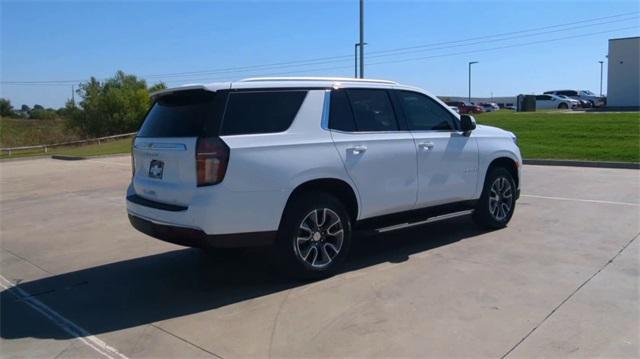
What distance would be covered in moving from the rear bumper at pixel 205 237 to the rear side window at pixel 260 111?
2.93 ft

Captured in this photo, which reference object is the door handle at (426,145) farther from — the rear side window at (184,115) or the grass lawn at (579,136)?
the grass lawn at (579,136)

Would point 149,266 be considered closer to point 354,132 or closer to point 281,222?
point 281,222

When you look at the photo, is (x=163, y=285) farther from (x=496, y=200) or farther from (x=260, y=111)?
A: (x=496, y=200)

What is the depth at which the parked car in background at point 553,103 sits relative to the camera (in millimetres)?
46309

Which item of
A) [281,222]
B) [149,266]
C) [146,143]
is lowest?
[149,266]

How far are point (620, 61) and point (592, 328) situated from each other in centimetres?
4982

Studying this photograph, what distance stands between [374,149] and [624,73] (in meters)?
48.7

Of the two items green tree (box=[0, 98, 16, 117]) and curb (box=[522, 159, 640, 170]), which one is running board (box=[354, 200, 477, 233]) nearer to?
curb (box=[522, 159, 640, 170])

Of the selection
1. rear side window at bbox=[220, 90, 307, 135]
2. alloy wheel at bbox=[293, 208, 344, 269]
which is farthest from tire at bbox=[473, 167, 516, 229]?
rear side window at bbox=[220, 90, 307, 135]

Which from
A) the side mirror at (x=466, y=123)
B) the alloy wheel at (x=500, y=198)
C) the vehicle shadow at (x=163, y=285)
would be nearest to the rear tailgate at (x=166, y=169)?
the vehicle shadow at (x=163, y=285)

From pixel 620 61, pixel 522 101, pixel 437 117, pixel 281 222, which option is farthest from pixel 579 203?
pixel 620 61

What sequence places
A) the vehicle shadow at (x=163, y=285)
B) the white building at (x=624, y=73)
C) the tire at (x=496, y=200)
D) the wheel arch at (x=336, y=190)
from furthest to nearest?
the white building at (x=624, y=73), the tire at (x=496, y=200), the wheel arch at (x=336, y=190), the vehicle shadow at (x=163, y=285)

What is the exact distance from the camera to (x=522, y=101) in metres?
40.9

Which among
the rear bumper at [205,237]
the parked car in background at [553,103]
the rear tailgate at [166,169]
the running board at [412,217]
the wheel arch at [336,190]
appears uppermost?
the parked car in background at [553,103]
